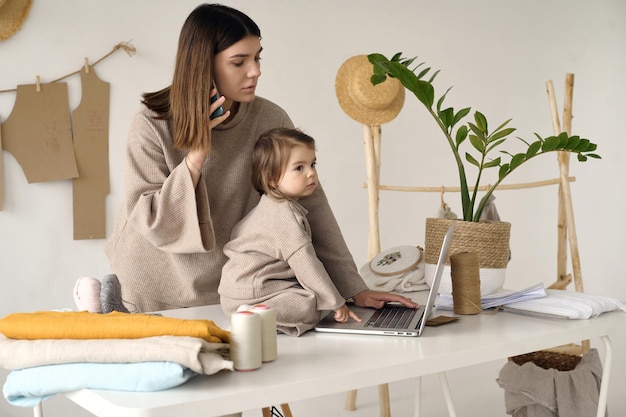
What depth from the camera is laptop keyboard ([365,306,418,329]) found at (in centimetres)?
155

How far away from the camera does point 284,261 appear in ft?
5.29

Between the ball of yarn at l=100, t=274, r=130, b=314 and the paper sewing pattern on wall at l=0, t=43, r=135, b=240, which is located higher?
the paper sewing pattern on wall at l=0, t=43, r=135, b=240

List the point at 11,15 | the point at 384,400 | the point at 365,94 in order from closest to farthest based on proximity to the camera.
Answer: the point at 384,400, the point at 365,94, the point at 11,15

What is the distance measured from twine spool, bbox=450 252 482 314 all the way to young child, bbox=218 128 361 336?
263mm

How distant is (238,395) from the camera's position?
110 cm

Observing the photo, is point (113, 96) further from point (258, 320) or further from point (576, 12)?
point (576, 12)

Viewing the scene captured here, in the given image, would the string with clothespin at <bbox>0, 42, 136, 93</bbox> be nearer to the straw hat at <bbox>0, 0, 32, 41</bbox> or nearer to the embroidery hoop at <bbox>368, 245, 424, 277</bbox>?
the straw hat at <bbox>0, 0, 32, 41</bbox>

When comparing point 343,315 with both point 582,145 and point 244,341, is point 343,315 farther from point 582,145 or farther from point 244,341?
point 582,145

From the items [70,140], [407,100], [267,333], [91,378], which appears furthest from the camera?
[407,100]

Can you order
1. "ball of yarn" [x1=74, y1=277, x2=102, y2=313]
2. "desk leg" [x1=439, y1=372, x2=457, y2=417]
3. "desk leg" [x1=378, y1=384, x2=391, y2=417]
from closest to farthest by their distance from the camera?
"ball of yarn" [x1=74, y1=277, x2=102, y2=313] < "desk leg" [x1=439, y1=372, x2=457, y2=417] < "desk leg" [x1=378, y1=384, x2=391, y2=417]

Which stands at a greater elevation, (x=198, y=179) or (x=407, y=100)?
(x=407, y=100)

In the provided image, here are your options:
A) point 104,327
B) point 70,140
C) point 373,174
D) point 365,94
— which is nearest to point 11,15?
point 70,140

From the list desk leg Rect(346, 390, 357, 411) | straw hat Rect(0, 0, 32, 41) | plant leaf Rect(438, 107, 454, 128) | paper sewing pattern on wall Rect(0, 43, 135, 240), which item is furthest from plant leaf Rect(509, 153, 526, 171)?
straw hat Rect(0, 0, 32, 41)

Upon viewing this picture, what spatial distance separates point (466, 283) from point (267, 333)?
62 centimetres
